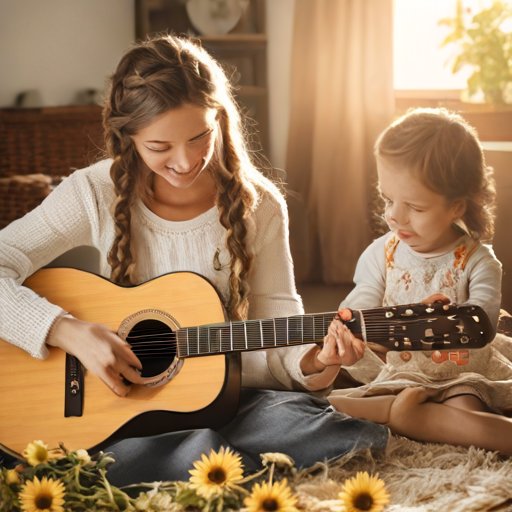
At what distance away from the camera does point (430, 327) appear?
3.26 feet

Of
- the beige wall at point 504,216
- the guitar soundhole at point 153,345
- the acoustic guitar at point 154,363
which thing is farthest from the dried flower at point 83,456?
the beige wall at point 504,216

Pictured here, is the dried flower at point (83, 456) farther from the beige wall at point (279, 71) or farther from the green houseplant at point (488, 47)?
the green houseplant at point (488, 47)

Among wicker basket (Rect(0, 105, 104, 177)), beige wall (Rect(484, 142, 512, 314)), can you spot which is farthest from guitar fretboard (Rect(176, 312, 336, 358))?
wicker basket (Rect(0, 105, 104, 177))

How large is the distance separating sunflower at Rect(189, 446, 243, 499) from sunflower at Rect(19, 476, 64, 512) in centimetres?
22

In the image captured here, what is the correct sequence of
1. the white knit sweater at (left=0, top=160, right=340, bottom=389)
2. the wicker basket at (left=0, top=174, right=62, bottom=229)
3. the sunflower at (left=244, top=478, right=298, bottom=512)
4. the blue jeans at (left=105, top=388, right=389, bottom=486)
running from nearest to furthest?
the sunflower at (left=244, top=478, right=298, bottom=512) → the blue jeans at (left=105, top=388, right=389, bottom=486) → the white knit sweater at (left=0, top=160, right=340, bottom=389) → the wicker basket at (left=0, top=174, right=62, bottom=229)

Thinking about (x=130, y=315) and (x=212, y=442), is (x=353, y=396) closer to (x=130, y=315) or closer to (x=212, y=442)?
(x=212, y=442)

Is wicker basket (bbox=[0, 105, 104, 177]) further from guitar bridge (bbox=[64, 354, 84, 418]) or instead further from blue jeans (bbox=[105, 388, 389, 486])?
blue jeans (bbox=[105, 388, 389, 486])

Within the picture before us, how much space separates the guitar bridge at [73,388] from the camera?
3.67ft

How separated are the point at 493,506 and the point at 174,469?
0.52 meters


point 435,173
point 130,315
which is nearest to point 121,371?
point 130,315

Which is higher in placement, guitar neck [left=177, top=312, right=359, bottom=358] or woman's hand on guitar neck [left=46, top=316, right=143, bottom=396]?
guitar neck [left=177, top=312, right=359, bottom=358]

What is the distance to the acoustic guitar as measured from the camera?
41.2 inches

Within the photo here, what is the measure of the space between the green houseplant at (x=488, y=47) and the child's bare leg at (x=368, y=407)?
576 millimetres

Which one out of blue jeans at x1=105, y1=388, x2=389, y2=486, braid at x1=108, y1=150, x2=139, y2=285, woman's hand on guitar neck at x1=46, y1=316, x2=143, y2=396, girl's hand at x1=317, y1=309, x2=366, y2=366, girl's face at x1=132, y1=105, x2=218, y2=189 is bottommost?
blue jeans at x1=105, y1=388, x2=389, y2=486
